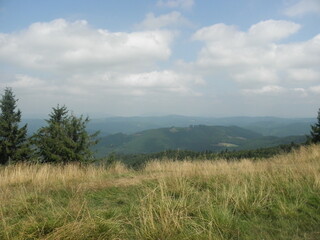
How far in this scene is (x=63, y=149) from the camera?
27062 mm

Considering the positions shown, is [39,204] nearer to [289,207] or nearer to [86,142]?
[289,207]

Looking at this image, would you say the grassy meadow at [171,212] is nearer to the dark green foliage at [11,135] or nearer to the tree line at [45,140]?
the tree line at [45,140]

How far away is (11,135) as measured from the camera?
29922mm

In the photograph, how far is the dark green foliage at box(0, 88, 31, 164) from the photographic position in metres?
29.0

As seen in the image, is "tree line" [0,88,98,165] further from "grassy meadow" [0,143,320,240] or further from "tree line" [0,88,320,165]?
"grassy meadow" [0,143,320,240]

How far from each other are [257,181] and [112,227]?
4198 mm

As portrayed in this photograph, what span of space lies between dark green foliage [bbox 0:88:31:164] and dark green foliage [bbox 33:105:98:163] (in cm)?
172

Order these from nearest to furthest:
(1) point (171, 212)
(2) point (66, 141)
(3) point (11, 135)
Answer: (1) point (171, 212), (2) point (66, 141), (3) point (11, 135)

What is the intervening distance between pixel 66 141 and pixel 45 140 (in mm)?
2441

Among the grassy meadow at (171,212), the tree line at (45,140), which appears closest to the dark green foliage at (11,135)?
the tree line at (45,140)

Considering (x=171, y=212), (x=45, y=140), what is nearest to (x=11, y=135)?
(x=45, y=140)

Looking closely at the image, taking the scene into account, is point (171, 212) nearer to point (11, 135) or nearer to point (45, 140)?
point (45, 140)

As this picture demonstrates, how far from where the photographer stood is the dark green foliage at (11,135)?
2897cm

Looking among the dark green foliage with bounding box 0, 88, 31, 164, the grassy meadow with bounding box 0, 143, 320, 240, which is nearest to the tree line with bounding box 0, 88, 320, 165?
the dark green foliage with bounding box 0, 88, 31, 164
